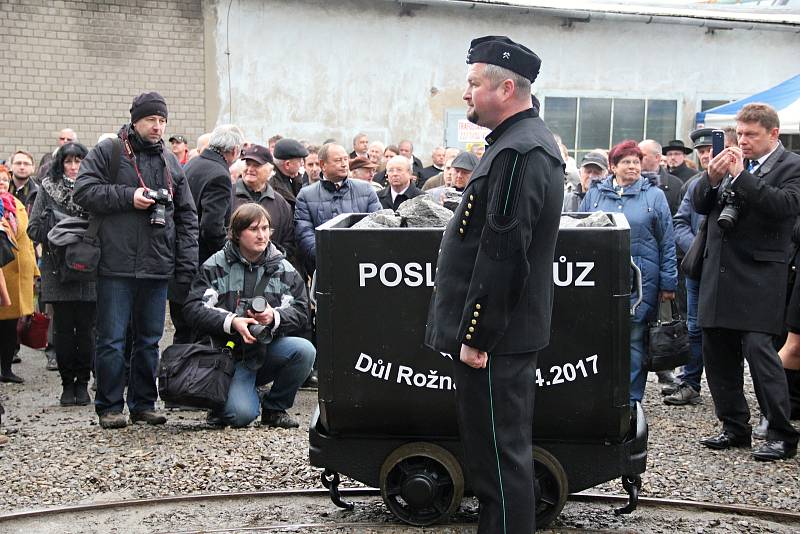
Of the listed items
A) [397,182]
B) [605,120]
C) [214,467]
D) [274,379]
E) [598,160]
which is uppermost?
[605,120]

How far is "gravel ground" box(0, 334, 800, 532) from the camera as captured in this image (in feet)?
19.0

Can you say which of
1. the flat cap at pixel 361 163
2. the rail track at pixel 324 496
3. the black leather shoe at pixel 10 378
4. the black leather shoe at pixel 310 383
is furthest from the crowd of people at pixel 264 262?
the flat cap at pixel 361 163

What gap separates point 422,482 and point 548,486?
61 centimetres

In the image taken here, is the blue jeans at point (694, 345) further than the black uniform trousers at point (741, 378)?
Yes

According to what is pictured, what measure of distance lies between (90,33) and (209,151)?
7785 millimetres

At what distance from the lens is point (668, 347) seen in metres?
7.62

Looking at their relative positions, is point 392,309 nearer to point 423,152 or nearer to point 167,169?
point 167,169

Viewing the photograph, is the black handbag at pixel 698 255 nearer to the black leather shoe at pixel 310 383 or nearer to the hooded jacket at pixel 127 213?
the black leather shoe at pixel 310 383

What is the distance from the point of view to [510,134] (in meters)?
4.07

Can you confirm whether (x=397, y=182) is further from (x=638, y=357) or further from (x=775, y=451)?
(x=775, y=451)

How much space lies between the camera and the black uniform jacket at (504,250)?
→ 3.92m

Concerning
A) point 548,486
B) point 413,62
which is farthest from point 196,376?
point 413,62

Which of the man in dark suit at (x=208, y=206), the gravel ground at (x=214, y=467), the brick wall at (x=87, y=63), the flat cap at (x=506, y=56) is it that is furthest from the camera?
the brick wall at (x=87, y=63)

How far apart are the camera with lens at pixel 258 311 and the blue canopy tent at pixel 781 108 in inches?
387
